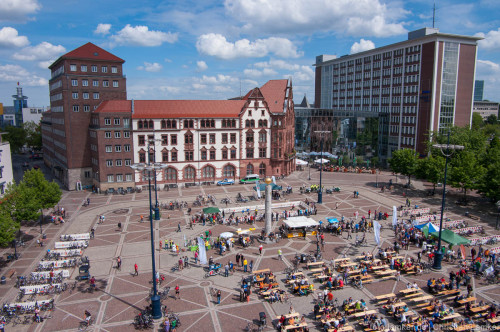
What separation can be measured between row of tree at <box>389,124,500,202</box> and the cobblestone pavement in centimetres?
390

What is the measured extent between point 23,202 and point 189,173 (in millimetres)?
34695

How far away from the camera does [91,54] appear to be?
69.8 metres

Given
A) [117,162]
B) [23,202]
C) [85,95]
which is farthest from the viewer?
[85,95]

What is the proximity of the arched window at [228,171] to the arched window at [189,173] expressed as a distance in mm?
6440

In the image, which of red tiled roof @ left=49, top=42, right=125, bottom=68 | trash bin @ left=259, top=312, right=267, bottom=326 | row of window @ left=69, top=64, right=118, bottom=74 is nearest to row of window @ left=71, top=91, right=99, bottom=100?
row of window @ left=69, top=64, right=118, bottom=74

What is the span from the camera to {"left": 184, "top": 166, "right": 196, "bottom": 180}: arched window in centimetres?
7150

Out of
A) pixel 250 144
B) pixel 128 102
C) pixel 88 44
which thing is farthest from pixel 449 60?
pixel 88 44

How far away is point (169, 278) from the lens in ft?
107

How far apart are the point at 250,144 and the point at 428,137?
4035 cm

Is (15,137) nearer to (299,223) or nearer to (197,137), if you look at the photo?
(197,137)

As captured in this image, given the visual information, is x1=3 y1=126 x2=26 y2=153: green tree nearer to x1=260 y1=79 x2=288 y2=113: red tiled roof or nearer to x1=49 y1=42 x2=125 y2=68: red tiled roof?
x1=49 y1=42 x2=125 y2=68: red tiled roof

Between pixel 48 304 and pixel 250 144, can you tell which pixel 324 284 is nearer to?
pixel 48 304

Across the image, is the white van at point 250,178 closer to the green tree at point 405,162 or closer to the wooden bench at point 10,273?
the green tree at point 405,162

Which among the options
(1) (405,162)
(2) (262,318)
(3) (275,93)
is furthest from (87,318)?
(3) (275,93)
